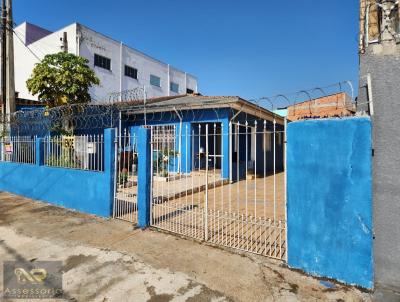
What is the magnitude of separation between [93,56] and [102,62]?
826 mm

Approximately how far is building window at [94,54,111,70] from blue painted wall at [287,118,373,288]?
19234mm

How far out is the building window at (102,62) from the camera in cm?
1959

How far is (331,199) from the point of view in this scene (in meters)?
3.21

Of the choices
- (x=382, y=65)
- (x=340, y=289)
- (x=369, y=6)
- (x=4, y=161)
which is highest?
(x=369, y=6)

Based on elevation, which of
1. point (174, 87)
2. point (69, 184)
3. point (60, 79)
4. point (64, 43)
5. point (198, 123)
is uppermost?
Answer: point (64, 43)

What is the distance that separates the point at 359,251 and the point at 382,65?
210cm

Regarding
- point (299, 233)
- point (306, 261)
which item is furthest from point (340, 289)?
point (299, 233)

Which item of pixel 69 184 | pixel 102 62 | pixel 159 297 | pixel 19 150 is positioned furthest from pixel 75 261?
pixel 102 62

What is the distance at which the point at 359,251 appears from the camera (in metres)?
3.05

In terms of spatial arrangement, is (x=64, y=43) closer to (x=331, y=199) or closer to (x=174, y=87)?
(x=174, y=87)

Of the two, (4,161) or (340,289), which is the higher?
(4,161)

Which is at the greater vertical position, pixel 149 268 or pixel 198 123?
pixel 198 123

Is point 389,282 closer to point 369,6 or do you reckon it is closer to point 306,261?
point 306,261

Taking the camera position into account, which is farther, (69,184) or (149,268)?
(69,184)
